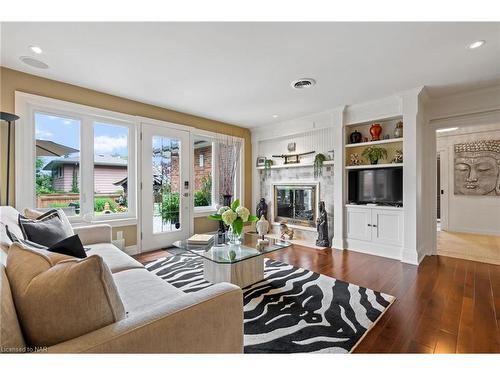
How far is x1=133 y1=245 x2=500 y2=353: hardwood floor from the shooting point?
63.2 inches

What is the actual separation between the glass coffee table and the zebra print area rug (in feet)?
0.33

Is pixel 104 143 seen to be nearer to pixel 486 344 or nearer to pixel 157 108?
pixel 157 108

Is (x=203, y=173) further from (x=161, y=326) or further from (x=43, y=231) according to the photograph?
(x=161, y=326)

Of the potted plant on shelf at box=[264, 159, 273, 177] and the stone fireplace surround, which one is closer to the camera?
the stone fireplace surround

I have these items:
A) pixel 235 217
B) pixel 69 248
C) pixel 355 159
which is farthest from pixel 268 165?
pixel 69 248

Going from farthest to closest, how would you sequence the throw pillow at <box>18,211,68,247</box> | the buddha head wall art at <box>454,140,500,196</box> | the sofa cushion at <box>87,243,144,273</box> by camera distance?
the buddha head wall art at <box>454,140,500,196</box> < the sofa cushion at <box>87,243,144,273</box> < the throw pillow at <box>18,211,68,247</box>

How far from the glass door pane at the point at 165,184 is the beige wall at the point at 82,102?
1.26ft

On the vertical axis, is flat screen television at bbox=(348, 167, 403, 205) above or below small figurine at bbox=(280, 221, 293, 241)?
above

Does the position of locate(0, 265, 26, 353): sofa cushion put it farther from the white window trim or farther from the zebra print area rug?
the white window trim

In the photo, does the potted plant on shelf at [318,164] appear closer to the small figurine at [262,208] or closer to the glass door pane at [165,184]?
the small figurine at [262,208]

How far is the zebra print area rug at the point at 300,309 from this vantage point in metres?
1.60

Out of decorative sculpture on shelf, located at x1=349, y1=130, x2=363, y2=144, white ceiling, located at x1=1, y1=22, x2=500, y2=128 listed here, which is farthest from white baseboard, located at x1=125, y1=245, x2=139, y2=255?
decorative sculpture on shelf, located at x1=349, y1=130, x2=363, y2=144

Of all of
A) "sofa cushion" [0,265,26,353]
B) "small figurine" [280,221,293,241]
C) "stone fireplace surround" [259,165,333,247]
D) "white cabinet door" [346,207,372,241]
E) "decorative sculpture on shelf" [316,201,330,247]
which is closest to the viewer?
"sofa cushion" [0,265,26,353]
